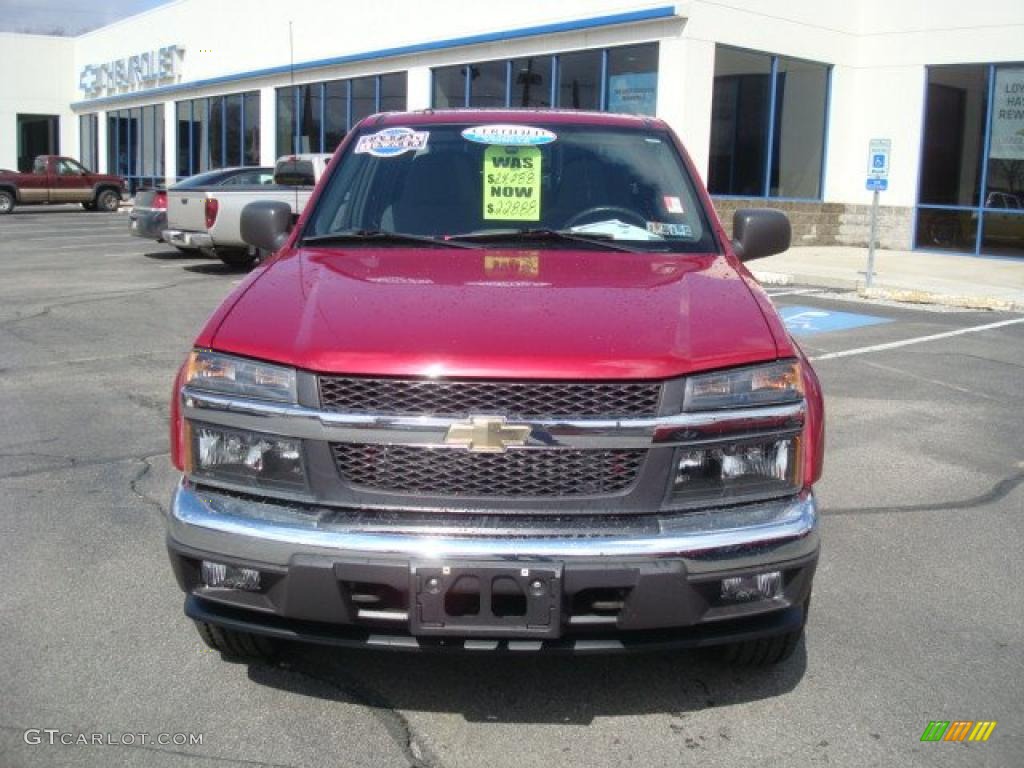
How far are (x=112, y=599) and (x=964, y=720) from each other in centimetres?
307

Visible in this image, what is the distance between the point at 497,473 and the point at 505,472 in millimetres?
22

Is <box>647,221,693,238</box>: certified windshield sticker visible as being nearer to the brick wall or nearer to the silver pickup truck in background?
the silver pickup truck in background

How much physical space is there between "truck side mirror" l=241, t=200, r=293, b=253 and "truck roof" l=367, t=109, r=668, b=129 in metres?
0.61

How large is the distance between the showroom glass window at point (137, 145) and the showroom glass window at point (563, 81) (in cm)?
1836

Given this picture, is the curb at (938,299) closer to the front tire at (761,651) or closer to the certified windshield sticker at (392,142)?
the certified windshield sticker at (392,142)

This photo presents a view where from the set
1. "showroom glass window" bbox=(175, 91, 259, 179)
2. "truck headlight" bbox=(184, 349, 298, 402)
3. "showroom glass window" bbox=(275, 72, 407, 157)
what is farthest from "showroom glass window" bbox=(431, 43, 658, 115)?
"truck headlight" bbox=(184, 349, 298, 402)

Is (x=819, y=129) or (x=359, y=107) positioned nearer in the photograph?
(x=819, y=129)

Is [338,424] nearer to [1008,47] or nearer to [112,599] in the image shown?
[112,599]

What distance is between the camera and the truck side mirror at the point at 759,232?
4.71m

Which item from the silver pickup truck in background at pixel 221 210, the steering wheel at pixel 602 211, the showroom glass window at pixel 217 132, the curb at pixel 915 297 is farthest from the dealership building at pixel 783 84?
the steering wheel at pixel 602 211

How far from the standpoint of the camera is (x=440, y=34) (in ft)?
80.3

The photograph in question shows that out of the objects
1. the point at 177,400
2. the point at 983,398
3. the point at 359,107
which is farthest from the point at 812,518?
the point at 359,107

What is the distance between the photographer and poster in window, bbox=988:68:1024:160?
68.1 ft

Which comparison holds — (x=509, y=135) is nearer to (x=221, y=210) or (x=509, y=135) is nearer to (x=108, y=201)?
(x=221, y=210)
